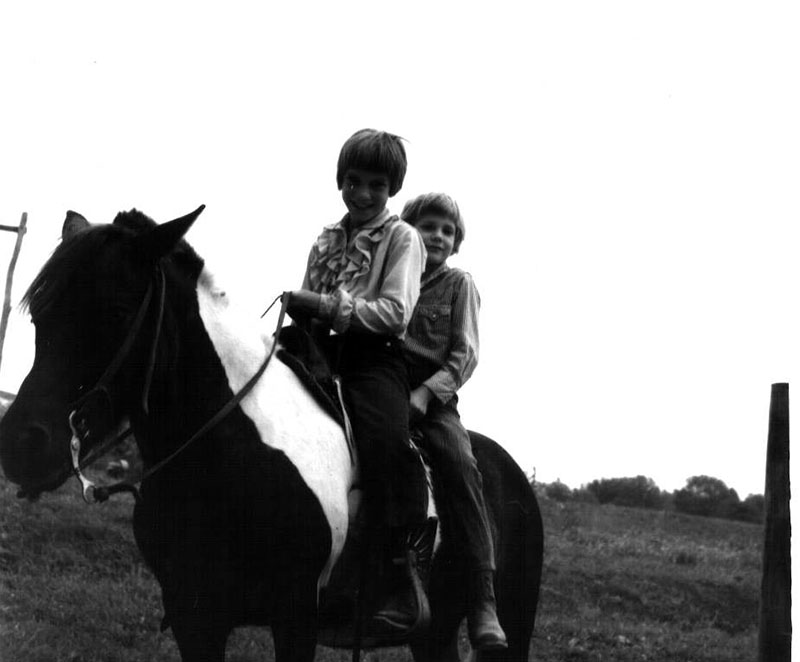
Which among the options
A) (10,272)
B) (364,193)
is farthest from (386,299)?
(10,272)

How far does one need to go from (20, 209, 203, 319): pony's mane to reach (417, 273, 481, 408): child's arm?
169 centimetres

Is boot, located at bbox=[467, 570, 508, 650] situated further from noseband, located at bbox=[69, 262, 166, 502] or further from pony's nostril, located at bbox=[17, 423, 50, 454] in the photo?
pony's nostril, located at bbox=[17, 423, 50, 454]

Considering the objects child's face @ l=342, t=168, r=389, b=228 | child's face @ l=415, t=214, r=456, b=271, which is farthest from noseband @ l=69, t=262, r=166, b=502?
child's face @ l=415, t=214, r=456, b=271

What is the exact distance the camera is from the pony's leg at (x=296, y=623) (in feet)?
12.9

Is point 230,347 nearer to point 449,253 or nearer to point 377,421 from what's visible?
point 377,421

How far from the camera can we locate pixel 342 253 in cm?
466

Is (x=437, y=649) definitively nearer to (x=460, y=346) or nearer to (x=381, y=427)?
(x=460, y=346)

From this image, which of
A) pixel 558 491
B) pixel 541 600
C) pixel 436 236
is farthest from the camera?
pixel 558 491

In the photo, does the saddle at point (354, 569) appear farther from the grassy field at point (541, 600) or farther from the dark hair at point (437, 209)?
the grassy field at point (541, 600)

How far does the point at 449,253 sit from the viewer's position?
541 centimetres

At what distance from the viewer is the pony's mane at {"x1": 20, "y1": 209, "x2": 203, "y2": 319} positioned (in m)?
3.51

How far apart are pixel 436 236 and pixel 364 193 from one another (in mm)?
800

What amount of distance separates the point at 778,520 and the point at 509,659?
156 cm

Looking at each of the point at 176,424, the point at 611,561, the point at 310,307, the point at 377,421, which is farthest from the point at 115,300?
the point at 611,561
